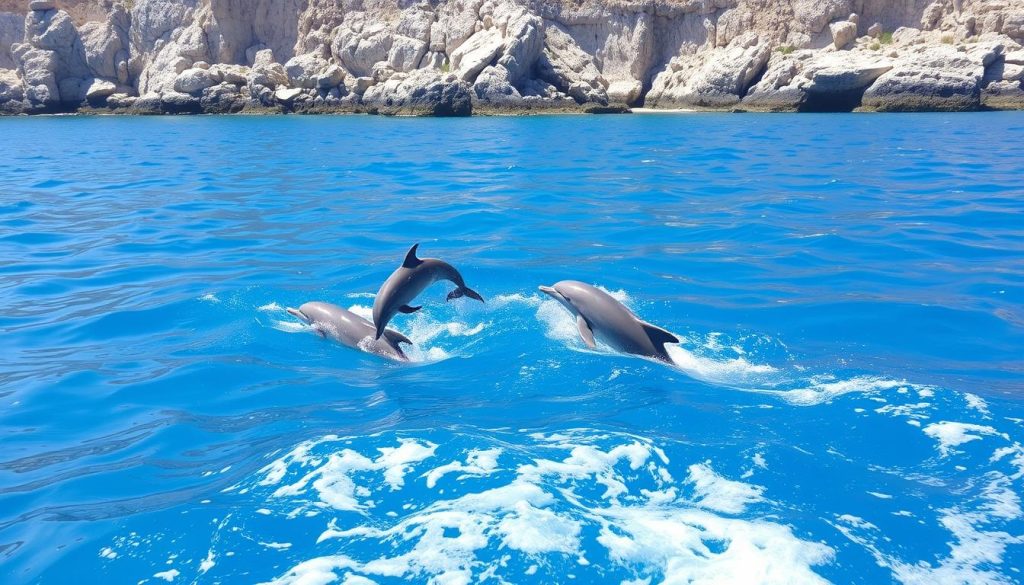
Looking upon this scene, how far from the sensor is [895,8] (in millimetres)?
49156

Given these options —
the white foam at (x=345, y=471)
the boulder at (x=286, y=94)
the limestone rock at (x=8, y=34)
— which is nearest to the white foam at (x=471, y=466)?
the white foam at (x=345, y=471)

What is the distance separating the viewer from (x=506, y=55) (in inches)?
1853

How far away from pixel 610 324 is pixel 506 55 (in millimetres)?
42881

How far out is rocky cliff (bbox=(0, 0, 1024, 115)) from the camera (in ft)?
142

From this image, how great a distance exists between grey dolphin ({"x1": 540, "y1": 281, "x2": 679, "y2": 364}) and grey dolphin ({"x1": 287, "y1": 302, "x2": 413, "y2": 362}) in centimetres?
166

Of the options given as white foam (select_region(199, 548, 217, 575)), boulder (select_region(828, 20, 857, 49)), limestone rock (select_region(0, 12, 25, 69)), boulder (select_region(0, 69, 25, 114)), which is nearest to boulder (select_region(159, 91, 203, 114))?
boulder (select_region(0, 69, 25, 114))

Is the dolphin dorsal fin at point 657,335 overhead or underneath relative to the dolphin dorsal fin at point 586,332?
overhead

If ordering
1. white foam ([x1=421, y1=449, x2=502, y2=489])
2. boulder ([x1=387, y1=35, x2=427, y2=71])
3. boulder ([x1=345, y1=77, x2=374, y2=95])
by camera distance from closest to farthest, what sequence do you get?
white foam ([x1=421, y1=449, x2=502, y2=489]) < boulder ([x1=345, y1=77, x2=374, y2=95]) < boulder ([x1=387, y1=35, x2=427, y2=71])

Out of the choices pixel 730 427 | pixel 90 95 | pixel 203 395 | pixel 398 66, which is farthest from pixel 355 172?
pixel 90 95

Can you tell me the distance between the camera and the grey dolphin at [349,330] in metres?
7.11

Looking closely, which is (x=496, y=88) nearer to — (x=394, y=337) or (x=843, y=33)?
(x=843, y=33)

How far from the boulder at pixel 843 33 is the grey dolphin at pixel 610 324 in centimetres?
4864

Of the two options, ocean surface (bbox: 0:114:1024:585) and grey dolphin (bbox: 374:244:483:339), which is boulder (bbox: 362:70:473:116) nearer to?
ocean surface (bbox: 0:114:1024:585)

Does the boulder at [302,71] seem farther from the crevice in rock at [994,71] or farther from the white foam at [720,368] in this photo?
the white foam at [720,368]
